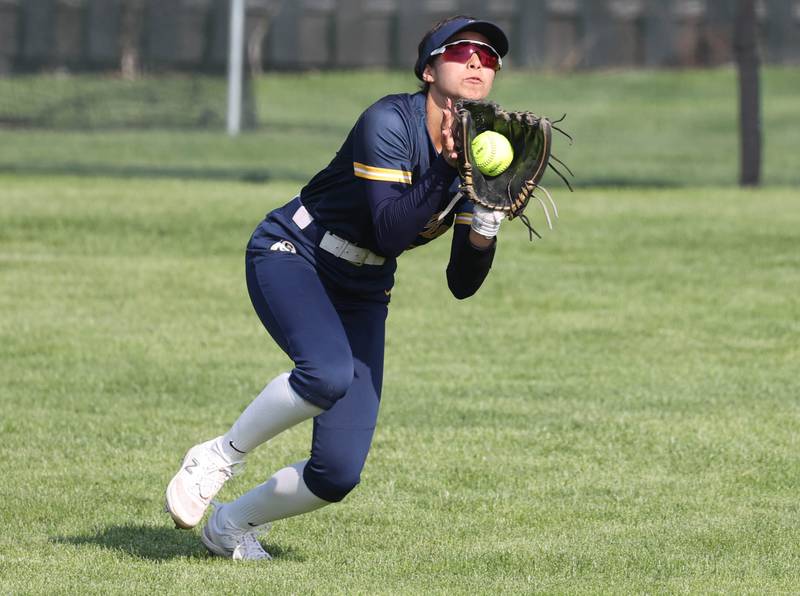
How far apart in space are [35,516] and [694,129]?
28.1 meters

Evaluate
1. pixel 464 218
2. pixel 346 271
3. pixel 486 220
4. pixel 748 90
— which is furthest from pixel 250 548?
pixel 748 90

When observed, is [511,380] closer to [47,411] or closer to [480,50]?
[47,411]

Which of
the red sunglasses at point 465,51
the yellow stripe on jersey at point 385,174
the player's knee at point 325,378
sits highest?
the red sunglasses at point 465,51

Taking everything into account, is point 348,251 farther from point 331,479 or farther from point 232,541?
point 232,541

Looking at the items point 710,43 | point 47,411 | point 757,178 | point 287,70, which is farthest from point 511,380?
point 710,43

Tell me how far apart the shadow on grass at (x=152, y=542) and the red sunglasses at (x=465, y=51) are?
212cm

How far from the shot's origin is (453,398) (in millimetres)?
9609

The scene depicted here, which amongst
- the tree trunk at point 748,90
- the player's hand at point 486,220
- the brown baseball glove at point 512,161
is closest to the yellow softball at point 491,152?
the brown baseball glove at point 512,161

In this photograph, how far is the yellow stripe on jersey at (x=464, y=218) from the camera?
18.4 ft

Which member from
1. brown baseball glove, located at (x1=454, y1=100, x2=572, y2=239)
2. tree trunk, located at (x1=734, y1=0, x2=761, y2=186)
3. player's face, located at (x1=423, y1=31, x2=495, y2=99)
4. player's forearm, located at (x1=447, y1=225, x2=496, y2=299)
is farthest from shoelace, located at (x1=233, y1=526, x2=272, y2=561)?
tree trunk, located at (x1=734, y1=0, x2=761, y2=186)

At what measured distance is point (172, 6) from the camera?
33688 millimetres

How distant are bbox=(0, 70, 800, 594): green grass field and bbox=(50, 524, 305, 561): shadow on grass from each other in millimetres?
20

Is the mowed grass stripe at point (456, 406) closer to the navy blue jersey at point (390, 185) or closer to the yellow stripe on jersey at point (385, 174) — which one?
the navy blue jersey at point (390, 185)

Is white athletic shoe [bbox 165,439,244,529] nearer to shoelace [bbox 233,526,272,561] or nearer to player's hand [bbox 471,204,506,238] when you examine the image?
shoelace [bbox 233,526,272,561]
